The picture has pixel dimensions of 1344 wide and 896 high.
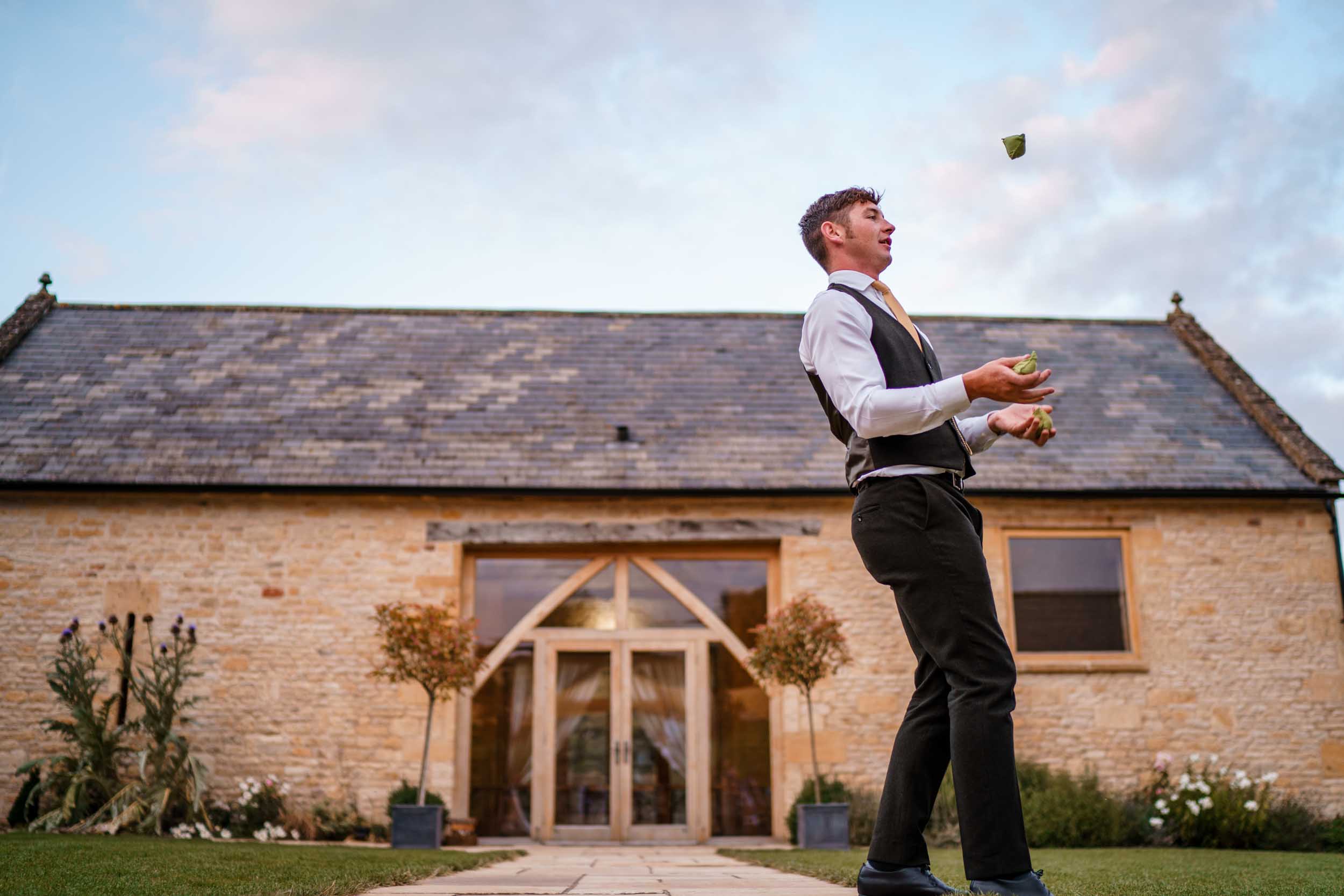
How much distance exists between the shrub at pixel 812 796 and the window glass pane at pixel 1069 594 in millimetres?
2444

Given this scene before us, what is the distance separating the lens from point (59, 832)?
800cm

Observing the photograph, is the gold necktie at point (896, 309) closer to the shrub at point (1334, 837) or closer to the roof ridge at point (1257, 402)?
the shrub at point (1334, 837)

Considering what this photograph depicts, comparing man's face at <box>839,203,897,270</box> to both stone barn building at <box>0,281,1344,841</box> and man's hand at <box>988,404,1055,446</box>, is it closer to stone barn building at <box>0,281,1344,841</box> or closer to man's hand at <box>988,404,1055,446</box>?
man's hand at <box>988,404,1055,446</box>

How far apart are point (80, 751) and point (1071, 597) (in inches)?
372

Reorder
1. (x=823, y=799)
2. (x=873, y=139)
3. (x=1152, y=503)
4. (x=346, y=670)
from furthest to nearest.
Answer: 1. (x=1152, y=503)
2. (x=346, y=670)
3. (x=823, y=799)
4. (x=873, y=139)

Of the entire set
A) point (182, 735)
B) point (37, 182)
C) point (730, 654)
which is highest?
point (37, 182)

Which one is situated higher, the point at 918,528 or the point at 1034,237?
the point at 1034,237

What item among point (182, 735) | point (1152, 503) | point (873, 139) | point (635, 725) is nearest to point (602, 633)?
Answer: point (635, 725)

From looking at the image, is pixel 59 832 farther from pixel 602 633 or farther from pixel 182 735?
pixel 602 633

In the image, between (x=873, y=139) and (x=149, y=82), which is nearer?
(x=873, y=139)

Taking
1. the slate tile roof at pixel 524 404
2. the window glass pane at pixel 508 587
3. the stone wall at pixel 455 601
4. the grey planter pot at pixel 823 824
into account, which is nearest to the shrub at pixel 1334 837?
the stone wall at pixel 455 601

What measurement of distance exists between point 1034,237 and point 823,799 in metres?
7.43

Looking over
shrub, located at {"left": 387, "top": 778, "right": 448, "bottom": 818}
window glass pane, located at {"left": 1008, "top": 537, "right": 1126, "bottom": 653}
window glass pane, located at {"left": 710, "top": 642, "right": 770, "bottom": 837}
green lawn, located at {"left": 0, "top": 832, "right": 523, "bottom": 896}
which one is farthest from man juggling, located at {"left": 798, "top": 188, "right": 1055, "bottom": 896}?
window glass pane, located at {"left": 1008, "top": 537, "right": 1126, "bottom": 653}

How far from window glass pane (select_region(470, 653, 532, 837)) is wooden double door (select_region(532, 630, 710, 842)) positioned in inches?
5.6
